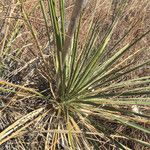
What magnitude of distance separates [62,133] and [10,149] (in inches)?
10.9

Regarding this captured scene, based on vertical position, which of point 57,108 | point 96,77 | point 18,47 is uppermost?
point 18,47

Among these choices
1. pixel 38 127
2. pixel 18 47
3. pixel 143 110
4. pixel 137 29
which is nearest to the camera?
pixel 38 127

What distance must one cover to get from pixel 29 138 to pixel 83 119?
0.30 metres

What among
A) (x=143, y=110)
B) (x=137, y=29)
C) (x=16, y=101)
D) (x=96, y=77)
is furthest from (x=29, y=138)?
(x=137, y=29)

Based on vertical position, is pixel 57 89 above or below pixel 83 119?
above

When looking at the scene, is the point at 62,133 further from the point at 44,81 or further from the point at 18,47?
the point at 18,47

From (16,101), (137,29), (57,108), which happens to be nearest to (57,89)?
(57,108)

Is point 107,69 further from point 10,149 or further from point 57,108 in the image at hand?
point 10,149

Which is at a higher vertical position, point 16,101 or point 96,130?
point 16,101

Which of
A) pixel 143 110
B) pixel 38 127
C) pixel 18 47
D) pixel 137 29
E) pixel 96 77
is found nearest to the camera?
pixel 38 127

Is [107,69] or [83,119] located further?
[107,69]

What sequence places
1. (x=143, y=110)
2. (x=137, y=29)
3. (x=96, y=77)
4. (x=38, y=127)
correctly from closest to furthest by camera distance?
1. (x=38, y=127)
2. (x=96, y=77)
3. (x=143, y=110)
4. (x=137, y=29)

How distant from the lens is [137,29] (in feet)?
9.40

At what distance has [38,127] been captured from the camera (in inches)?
74.6
